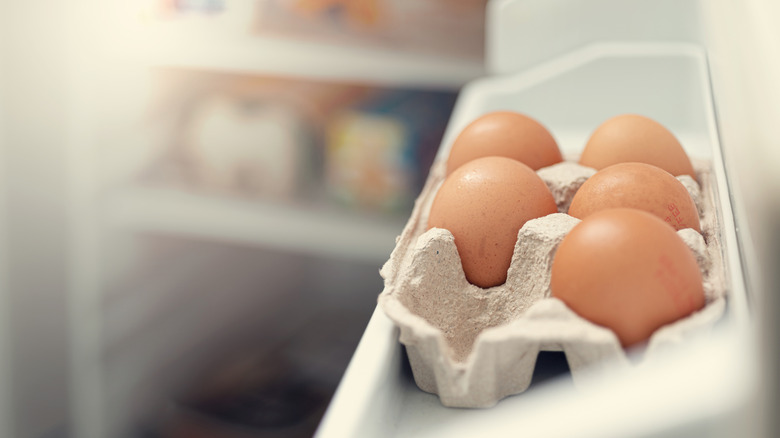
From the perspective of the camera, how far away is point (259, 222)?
1.62m

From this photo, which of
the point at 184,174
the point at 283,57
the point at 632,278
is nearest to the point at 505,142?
the point at 632,278

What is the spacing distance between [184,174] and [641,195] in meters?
1.30

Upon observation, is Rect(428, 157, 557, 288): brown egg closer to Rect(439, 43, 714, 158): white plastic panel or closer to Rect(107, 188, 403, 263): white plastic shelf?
Rect(439, 43, 714, 158): white plastic panel

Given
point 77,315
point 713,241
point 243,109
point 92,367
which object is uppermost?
point 713,241

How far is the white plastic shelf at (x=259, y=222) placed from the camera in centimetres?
162

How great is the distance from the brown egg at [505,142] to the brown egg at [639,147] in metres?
0.05

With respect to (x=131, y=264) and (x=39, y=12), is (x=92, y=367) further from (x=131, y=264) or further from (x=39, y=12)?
(x=39, y=12)

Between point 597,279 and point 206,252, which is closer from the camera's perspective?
point 597,279

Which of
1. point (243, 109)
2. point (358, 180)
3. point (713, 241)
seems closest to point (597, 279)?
point (713, 241)

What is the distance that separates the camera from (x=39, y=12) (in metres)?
1.50

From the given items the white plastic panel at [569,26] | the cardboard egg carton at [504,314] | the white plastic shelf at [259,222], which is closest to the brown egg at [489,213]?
the cardboard egg carton at [504,314]

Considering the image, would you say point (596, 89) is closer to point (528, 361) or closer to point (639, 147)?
point (639, 147)

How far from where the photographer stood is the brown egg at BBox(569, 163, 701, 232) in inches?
21.0

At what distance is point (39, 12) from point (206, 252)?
648 mm
